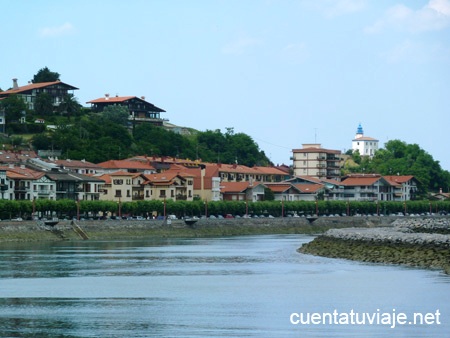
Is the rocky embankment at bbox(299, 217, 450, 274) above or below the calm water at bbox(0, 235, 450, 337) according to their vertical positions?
above

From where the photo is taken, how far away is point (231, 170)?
580 feet

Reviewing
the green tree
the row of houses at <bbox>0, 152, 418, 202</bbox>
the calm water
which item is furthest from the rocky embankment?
the green tree

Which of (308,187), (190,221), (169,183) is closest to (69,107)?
(308,187)

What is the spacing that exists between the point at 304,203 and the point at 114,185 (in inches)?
1019

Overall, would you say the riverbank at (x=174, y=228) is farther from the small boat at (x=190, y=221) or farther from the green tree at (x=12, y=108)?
the green tree at (x=12, y=108)

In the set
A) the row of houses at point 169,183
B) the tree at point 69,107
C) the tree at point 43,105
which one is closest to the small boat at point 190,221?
the row of houses at point 169,183

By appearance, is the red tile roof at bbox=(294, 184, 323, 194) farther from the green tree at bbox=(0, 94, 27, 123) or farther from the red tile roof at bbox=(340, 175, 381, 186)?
the green tree at bbox=(0, 94, 27, 123)

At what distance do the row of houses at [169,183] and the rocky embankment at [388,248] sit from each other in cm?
4752

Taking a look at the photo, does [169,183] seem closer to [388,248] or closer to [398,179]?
[398,179]

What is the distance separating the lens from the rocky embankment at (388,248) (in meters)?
67.8

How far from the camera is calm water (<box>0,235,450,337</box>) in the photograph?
4084cm

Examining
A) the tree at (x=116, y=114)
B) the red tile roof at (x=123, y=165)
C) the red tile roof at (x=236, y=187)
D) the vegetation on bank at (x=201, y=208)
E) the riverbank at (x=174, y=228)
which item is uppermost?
the tree at (x=116, y=114)

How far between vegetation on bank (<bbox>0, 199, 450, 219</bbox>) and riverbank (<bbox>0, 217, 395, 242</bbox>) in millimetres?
5668

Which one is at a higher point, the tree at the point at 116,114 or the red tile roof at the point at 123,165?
the tree at the point at 116,114
